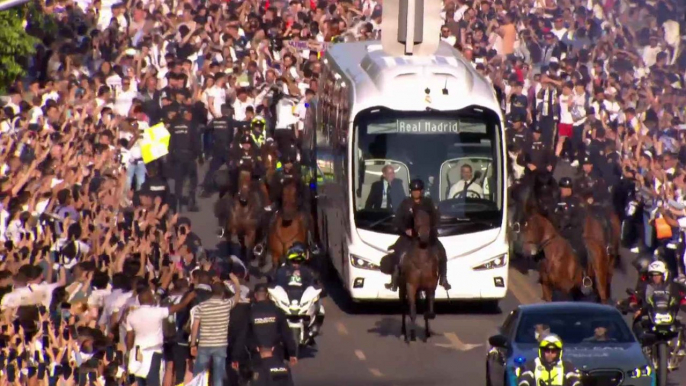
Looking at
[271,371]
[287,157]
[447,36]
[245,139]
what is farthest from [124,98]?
[271,371]

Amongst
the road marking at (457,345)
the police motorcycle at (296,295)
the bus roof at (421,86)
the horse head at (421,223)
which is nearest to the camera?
the police motorcycle at (296,295)

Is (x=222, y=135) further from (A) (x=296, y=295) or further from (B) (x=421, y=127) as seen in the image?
(A) (x=296, y=295)

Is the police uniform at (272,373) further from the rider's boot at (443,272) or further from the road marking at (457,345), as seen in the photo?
Result: the rider's boot at (443,272)

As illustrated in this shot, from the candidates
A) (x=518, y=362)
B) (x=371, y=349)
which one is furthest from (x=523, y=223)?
(x=518, y=362)

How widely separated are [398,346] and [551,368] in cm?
768

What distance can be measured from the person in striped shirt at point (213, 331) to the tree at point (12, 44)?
15.8 m

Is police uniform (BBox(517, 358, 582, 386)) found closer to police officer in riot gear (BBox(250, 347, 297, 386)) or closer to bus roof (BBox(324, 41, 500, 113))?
police officer in riot gear (BBox(250, 347, 297, 386))

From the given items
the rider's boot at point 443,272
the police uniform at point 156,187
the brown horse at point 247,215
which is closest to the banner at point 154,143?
the police uniform at point 156,187

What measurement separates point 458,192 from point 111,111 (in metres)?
8.37

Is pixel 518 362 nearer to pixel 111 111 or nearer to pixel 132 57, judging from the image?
pixel 111 111

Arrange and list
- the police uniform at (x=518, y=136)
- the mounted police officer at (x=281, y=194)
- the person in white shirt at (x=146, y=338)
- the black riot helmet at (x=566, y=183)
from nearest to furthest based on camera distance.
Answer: the person in white shirt at (x=146, y=338), the black riot helmet at (x=566, y=183), the mounted police officer at (x=281, y=194), the police uniform at (x=518, y=136)

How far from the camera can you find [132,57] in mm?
39188

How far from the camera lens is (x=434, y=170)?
26.7 metres

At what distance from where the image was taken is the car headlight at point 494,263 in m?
26.7
